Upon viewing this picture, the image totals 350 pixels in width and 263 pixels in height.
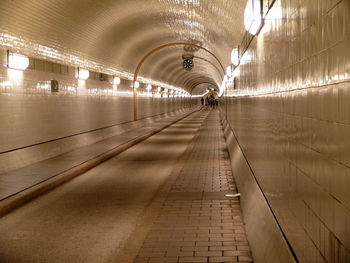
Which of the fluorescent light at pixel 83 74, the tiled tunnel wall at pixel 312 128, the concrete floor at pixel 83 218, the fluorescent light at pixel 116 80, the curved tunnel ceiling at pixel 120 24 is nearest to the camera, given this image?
the tiled tunnel wall at pixel 312 128

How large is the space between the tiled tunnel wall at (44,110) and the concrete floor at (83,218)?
183 centimetres

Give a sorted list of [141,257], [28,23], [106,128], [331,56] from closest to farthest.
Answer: [331,56]
[141,257]
[28,23]
[106,128]

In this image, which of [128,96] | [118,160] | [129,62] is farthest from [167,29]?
[118,160]

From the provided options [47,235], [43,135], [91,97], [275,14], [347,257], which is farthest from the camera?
[91,97]

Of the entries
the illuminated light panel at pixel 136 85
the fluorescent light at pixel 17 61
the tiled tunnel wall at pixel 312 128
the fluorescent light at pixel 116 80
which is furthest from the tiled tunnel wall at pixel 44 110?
the tiled tunnel wall at pixel 312 128

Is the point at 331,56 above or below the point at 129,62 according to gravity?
below

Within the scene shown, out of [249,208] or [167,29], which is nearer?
[249,208]

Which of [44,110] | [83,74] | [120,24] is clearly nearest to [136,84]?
[120,24]

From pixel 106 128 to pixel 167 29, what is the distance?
5.67m

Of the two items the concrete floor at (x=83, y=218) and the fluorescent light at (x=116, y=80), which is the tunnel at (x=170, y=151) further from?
the fluorescent light at (x=116, y=80)

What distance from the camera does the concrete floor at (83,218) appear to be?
5.26 metres

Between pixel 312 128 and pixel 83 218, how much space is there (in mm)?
4893

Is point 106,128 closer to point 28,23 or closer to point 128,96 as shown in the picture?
point 128,96

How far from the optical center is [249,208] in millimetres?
5969
